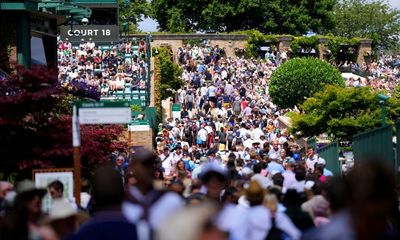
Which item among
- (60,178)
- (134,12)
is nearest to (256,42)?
(134,12)

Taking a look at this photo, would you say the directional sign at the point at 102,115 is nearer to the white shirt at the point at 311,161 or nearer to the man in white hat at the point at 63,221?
the man in white hat at the point at 63,221

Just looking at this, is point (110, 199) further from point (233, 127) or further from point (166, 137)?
point (233, 127)

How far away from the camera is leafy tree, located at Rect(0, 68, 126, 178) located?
18.1 metres

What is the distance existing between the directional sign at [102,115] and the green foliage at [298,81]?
4615 centimetres

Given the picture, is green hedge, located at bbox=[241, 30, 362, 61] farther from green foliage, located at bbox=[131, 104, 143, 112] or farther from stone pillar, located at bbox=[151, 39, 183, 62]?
green foliage, located at bbox=[131, 104, 143, 112]

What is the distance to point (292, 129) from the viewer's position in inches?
1633

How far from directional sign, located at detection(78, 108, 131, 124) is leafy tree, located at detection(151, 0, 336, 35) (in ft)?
262

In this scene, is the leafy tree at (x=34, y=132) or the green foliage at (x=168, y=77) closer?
the leafy tree at (x=34, y=132)

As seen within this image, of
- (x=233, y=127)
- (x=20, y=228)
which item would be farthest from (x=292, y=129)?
(x=20, y=228)

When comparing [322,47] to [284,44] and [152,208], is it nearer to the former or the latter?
[284,44]

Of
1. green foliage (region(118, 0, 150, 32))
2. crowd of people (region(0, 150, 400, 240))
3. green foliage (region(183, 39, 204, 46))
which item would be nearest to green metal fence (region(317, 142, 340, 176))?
crowd of people (region(0, 150, 400, 240))

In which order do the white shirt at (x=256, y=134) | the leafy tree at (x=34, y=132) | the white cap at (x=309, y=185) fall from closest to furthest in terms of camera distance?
1. the white cap at (x=309, y=185)
2. the leafy tree at (x=34, y=132)
3. the white shirt at (x=256, y=134)

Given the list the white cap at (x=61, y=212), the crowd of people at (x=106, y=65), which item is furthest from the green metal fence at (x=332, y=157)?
the crowd of people at (x=106, y=65)

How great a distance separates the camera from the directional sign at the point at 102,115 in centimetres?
1381
